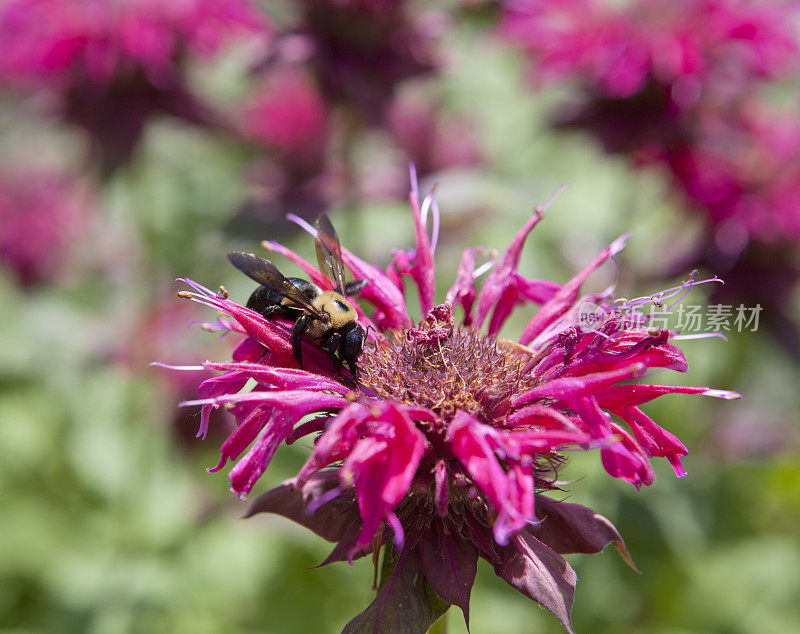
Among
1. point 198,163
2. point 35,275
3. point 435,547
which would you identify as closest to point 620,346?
point 435,547

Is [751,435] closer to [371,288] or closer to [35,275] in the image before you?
[371,288]

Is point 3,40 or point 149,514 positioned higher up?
point 3,40

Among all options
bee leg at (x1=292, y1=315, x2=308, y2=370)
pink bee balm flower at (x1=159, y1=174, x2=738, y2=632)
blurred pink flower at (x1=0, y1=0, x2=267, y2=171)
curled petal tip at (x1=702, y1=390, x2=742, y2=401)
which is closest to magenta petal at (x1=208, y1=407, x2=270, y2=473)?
pink bee balm flower at (x1=159, y1=174, x2=738, y2=632)

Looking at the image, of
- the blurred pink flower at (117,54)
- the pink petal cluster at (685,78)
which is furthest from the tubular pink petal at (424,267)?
the blurred pink flower at (117,54)

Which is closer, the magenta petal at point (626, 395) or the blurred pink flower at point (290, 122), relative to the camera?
the magenta petal at point (626, 395)

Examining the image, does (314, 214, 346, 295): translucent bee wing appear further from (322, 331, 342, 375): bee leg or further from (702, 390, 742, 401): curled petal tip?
(702, 390, 742, 401): curled petal tip

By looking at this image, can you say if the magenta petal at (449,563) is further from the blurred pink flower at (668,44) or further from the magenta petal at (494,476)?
the blurred pink flower at (668,44)
